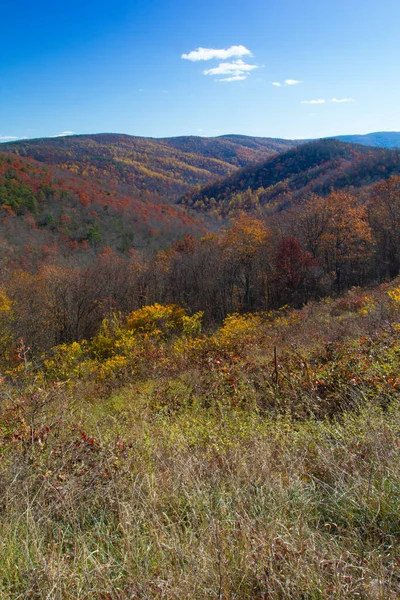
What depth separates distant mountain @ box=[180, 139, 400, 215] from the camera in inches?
3142

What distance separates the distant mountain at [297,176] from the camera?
262ft

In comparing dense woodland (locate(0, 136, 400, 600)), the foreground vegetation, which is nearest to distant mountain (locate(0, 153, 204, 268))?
dense woodland (locate(0, 136, 400, 600))

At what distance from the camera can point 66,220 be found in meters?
60.1

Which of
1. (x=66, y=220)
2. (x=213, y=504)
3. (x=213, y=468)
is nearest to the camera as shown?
(x=213, y=504)

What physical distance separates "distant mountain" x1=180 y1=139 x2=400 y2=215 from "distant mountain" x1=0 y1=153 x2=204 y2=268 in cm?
2860

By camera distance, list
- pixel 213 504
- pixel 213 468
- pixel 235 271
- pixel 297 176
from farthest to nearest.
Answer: pixel 297 176 → pixel 235 271 → pixel 213 468 → pixel 213 504

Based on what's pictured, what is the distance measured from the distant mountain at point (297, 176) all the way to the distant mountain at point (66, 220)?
28598 mm

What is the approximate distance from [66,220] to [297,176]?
81777 millimetres

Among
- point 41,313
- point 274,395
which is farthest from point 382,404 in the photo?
point 41,313

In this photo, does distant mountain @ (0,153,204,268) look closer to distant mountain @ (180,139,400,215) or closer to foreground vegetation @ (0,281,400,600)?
distant mountain @ (180,139,400,215)

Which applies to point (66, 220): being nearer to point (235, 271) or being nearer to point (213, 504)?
point (235, 271)

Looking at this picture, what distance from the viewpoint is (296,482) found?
117 inches

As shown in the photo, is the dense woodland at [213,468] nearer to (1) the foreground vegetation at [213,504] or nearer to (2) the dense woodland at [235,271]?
(1) the foreground vegetation at [213,504]

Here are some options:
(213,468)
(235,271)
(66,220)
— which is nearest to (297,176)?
(66,220)
